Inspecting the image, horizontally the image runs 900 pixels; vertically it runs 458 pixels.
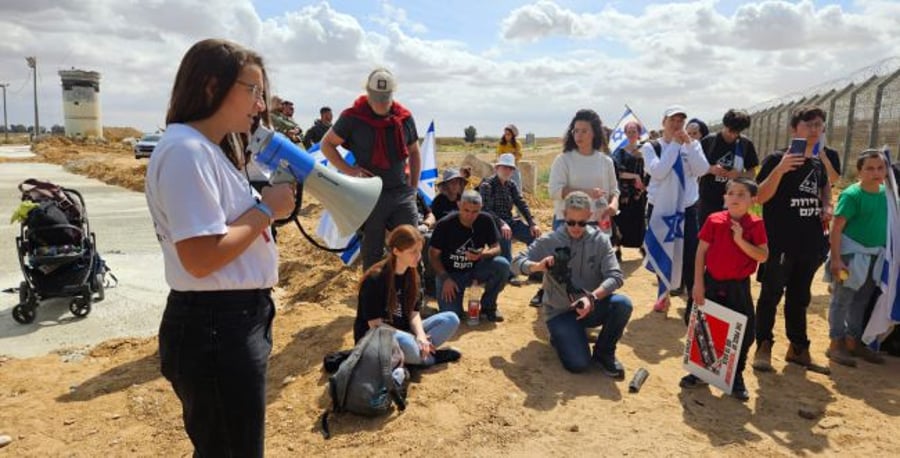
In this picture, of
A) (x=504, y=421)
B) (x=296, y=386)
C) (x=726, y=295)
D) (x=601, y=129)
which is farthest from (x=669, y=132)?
(x=296, y=386)

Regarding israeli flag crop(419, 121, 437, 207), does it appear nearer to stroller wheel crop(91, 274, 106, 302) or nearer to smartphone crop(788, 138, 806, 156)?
stroller wheel crop(91, 274, 106, 302)

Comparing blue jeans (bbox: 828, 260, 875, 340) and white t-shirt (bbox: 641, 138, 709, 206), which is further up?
white t-shirt (bbox: 641, 138, 709, 206)

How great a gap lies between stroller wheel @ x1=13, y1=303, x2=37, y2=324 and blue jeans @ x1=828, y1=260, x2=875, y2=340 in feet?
23.8

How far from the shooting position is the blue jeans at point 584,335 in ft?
15.3

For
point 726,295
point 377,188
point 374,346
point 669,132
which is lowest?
point 374,346

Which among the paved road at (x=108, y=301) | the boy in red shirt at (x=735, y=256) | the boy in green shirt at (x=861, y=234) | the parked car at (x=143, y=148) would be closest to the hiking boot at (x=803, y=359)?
the boy in green shirt at (x=861, y=234)

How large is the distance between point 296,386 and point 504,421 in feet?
5.11

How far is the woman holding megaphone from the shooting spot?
165cm

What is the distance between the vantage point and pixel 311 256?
8.81 metres

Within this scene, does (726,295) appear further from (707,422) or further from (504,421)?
(504,421)

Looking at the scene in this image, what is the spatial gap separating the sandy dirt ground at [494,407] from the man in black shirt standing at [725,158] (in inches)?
52.9

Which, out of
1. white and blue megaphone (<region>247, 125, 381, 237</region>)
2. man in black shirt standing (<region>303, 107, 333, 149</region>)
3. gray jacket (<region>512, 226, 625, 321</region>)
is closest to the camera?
white and blue megaphone (<region>247, 125, 381, 237</region>)

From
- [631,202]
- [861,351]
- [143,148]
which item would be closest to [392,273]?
[861,351]

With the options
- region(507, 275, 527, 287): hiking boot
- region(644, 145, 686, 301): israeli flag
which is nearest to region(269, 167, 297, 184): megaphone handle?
region(644, 145, 686, 301): israeli flag
